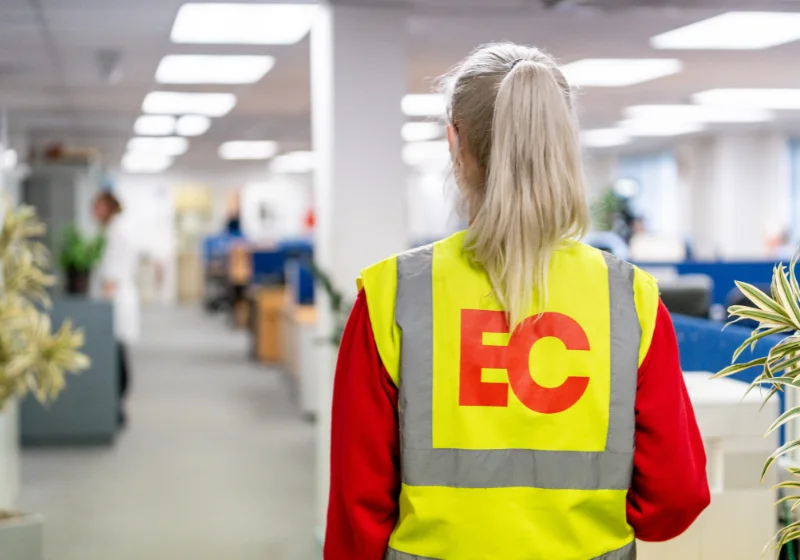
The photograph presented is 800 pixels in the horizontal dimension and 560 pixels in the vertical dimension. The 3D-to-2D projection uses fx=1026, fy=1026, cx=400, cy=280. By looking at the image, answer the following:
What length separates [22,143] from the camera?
8.81 meters

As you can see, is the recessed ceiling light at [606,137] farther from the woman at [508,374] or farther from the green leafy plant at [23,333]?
the woman at [508,374]

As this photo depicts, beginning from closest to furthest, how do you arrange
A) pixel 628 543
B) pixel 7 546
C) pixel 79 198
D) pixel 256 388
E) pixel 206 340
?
1. pixel 628 543
2. pixel 7 546
3. pixel 256 388
4. pixel 79 198
5. pixel 206 340

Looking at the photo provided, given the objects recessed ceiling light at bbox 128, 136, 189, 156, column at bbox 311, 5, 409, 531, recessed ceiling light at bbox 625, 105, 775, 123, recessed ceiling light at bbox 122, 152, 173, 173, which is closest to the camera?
column at bbox 311, 5, 409, 531

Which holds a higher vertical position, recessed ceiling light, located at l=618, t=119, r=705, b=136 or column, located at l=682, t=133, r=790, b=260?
recessed ceiling light, located at l=618, t=119, r=705, b=136

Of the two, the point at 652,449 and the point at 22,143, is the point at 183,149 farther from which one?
the point at 652,449

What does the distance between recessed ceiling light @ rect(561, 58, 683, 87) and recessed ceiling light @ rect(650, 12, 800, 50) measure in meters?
0.60

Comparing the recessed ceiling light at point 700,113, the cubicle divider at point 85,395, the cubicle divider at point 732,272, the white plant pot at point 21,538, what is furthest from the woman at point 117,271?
the recessed ceiling light at point 700,113

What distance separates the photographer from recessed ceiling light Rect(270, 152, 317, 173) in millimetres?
16359

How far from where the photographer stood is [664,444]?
1379 millimetres

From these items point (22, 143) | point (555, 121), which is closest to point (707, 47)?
point (555, 121)

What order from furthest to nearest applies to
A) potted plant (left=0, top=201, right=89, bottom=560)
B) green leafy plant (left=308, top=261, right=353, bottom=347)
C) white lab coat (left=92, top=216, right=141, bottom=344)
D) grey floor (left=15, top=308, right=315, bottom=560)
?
white lab coat (left=92, top=216, right=141, bottom=344) < grey floor (left=15, top=308, right=315, bottom=560) < green leafy plant (left=308, top=261, right=353, bottom=347) < potted plant (left=0, top=201, right=89, bottom=560)

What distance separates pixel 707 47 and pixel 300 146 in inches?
352

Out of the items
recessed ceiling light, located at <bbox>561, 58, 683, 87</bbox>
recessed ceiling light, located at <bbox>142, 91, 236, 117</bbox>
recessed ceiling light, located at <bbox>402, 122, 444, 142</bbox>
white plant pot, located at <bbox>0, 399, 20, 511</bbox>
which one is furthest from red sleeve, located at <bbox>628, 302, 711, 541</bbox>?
recessed ceiling light, located at <bbox>402, 122, 444, 142</bbox>

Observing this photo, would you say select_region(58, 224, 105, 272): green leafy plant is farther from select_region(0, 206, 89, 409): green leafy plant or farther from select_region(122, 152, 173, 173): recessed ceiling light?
select_region(122, 152, 173, 173): recessed ceiling light
